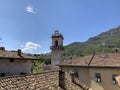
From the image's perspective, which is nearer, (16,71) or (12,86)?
(12,86)

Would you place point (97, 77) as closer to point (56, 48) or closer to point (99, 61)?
point (99, 61)

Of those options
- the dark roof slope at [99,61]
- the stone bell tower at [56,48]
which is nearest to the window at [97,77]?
the dark roof slope at [99,61]

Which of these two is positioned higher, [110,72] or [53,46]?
[53,46]

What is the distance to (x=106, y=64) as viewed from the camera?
26312 millimetres

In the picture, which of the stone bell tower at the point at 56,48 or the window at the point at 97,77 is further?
the stone bell tower at the point at 56,48

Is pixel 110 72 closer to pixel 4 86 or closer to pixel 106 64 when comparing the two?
pixel 106 64

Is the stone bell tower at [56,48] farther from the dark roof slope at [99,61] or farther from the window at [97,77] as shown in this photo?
the window at [97,77]

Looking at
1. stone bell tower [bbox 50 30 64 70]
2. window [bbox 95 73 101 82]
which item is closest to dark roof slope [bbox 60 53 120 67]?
window [bbox 95 73 101 82]

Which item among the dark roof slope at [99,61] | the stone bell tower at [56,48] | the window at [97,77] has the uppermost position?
the stone bell tower at [56,48]

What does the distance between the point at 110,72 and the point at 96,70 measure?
218cm

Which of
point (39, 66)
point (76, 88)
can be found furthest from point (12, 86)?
point (39, 66)

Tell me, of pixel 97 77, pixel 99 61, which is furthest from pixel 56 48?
pixel 97 77

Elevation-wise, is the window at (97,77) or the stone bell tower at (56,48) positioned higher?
the stone bell tower at (56,48)

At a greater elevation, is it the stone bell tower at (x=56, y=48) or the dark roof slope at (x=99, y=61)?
the stone bell tower at (x=56, y=48)
